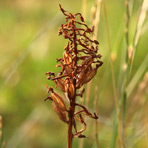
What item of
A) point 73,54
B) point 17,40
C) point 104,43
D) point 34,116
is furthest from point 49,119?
point 73,54

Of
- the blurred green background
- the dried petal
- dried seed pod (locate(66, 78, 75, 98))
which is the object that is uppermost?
the blurred green background

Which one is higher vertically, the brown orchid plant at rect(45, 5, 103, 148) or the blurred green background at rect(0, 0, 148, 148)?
the blurred green background at rect(0, 0, 148, 148)

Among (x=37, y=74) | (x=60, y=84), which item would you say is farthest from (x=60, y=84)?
(x=37, y=74)

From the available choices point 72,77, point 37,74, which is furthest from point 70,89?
point 37,74

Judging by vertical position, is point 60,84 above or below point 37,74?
below

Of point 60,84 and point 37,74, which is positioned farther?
point 37,74

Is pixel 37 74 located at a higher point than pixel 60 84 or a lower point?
higher

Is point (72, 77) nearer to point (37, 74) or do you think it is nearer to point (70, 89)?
point (70, 89)

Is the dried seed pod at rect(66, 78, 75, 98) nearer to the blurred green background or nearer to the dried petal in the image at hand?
the dried petal

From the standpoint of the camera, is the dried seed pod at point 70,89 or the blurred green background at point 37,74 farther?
the blurred green background at point 37,74

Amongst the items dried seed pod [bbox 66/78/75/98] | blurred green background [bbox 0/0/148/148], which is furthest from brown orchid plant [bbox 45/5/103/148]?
blurred green background [bbox 0/0/148/148]

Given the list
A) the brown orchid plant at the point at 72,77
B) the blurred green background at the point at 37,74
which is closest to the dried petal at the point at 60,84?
the brown orchid plant at the point at 72,77

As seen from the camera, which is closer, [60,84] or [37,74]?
[60,84]

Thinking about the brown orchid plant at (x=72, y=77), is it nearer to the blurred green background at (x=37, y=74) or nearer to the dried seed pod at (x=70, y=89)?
the dried seed pod at (x=70, y=89)
